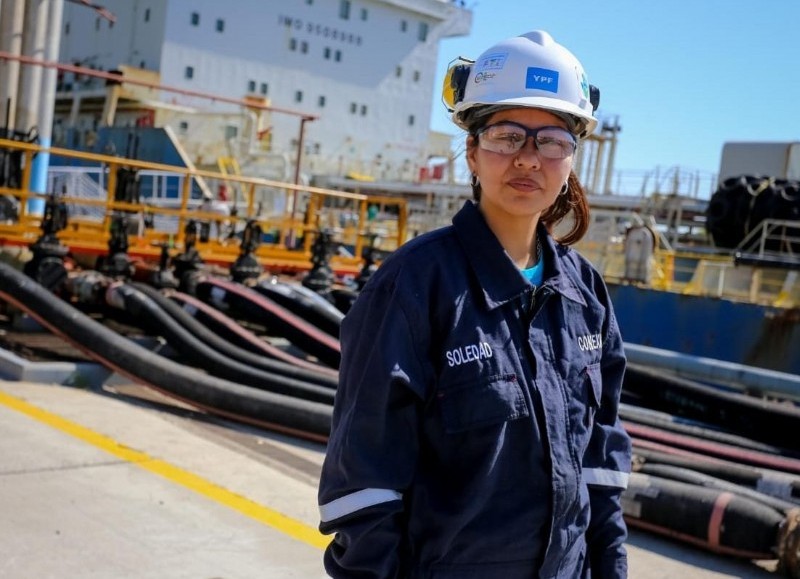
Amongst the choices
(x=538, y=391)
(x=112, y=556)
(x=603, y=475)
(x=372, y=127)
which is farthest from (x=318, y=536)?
(x=372, y=127)

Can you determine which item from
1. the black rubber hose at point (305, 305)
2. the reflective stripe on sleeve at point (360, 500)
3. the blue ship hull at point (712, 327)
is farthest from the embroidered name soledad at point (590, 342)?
the blue ship hull at point (712, 327)

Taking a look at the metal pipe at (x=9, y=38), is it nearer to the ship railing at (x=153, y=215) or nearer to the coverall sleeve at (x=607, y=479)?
the ship railing at (x=153, y=215)

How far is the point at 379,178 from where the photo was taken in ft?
149

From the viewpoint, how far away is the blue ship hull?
10.9m

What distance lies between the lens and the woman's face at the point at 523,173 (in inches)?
75.0

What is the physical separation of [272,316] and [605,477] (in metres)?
6.45

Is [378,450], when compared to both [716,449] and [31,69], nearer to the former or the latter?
[716,449]

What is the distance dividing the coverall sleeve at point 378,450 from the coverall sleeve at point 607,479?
539 millimetres

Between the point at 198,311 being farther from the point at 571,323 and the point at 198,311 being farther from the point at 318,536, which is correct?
the point at 571,323

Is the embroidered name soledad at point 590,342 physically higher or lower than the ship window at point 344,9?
lower

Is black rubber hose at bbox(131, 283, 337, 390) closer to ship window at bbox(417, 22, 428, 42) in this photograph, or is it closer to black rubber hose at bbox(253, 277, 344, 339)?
black rubber hose at bbox(253, 277, 344, 339)

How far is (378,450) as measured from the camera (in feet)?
5.65

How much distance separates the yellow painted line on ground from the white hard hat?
2644mm

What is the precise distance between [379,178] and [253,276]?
35922mm
